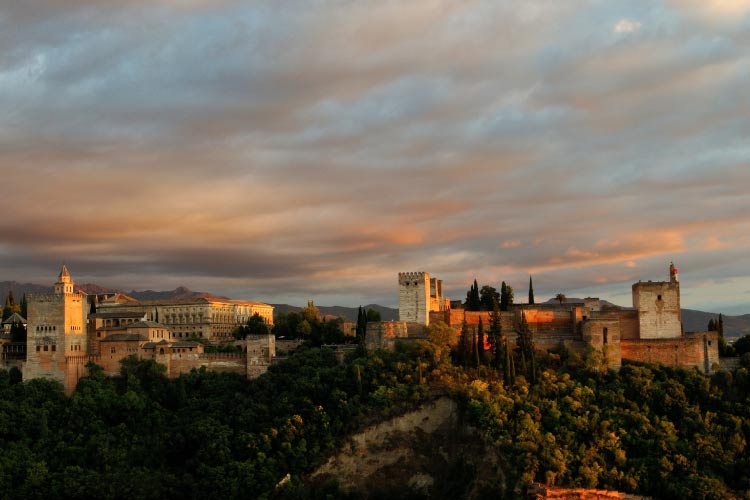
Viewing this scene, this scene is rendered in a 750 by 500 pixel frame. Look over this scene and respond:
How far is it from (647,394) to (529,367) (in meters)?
7.33

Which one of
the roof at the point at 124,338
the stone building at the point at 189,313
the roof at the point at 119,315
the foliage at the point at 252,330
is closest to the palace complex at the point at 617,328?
the foliage at the point at 252,330

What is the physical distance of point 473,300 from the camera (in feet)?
226

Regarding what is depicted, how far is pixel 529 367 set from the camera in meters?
56.3

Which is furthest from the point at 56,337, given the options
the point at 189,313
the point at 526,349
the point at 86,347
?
the point at 526,349

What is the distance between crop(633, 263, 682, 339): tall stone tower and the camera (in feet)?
195

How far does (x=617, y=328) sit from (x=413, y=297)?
15343mm

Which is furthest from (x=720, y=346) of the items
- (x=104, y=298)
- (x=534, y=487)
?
(x=104, y=298)

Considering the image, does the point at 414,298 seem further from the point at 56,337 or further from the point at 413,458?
the point at 56,337

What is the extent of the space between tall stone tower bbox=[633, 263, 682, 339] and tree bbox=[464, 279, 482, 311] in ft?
42.7

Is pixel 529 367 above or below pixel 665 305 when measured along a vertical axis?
below

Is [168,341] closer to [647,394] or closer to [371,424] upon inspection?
[371,424]

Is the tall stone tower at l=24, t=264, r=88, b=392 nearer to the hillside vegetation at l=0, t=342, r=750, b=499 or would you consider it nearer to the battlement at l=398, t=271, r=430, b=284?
the hillside vegetation at l=0, t=342, r=750, b=499

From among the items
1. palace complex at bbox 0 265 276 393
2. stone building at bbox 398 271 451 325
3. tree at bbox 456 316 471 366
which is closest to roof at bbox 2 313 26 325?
palace complex at bbox 0 265 276 393

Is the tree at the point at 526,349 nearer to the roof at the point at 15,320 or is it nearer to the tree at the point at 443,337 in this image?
the tree at the point at 443,337
